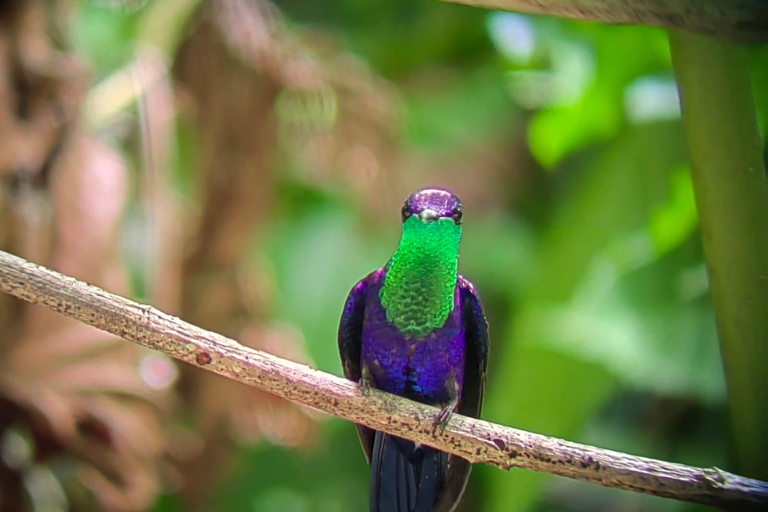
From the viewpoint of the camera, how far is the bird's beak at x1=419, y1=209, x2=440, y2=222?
0.69 meters

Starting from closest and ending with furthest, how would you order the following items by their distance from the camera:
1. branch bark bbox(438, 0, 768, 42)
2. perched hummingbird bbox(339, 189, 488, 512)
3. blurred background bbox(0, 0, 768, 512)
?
branch bark bbox(438, 0, 768, 42)
perched hummingbird bbox(339, 189, 488, 512)
blurred background bbox(0, 0, 768, 512)

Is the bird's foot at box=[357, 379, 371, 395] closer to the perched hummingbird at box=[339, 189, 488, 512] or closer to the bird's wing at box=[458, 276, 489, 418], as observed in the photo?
the perched hummingbird at box=[339, 189, 488, 512]

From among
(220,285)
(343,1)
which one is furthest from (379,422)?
(343,1)

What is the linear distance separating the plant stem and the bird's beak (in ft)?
0.84

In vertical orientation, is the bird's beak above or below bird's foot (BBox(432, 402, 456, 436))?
above

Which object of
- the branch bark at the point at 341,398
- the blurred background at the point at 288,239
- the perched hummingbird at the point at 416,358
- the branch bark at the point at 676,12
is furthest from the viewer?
the blurred background at the point at 288,239

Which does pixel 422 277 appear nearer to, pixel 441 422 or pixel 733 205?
pixel 441 422

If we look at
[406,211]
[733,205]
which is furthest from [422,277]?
[733,205]

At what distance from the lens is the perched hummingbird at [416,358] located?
818 mm

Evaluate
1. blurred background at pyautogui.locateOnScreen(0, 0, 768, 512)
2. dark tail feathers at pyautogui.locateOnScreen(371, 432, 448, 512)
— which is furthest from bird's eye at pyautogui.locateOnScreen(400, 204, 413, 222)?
blurred background at pyautogui.locateOnScreen(0, 0, 768, 512)

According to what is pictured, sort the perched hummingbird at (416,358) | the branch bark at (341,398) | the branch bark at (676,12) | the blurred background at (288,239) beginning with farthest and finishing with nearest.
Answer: the blurred background at (288,239), the perched hummingbird at (416,358), the branch bark at (341,398), the branch bark at (676,12)

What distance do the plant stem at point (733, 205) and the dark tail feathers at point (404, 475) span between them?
1.00ft

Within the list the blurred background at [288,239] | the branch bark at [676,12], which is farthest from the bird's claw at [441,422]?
the blurred background at [288,239]

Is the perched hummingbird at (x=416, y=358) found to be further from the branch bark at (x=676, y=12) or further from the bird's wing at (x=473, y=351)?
the branch bark at (x=676, y=12)
